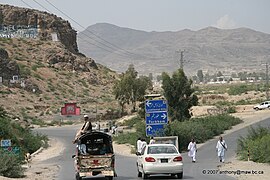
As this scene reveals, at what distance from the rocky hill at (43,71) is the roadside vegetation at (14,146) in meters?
35.4

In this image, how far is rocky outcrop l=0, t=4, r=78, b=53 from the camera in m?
146

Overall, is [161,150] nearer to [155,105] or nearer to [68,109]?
[155,105]

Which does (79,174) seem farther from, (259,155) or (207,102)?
(207,102)

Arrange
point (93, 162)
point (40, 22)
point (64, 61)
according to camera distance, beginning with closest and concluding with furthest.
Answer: point (93, 162) → point (64, 61) → point (40, 22)

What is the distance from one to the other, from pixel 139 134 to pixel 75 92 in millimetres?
65008

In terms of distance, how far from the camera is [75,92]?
374 feet

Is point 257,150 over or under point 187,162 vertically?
over

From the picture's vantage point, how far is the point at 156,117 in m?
41.1

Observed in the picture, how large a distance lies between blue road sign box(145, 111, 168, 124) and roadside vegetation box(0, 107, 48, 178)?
848cm

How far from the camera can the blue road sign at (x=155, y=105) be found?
4053 centimetres

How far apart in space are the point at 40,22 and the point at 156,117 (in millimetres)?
109534

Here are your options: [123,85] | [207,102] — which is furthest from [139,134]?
[207,102]

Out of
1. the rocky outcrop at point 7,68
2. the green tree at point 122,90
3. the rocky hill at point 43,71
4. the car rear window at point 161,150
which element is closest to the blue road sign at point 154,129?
the car rear window at point 161,150

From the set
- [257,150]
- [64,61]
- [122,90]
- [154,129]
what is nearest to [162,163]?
[257,150]
